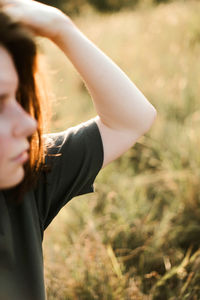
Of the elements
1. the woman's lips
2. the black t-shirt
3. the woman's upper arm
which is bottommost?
the black t-shirt

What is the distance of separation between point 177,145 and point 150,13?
4.37 m

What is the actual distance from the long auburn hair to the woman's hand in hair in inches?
0.7

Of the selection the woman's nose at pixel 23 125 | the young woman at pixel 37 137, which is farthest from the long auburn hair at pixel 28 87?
the woman's nose at pixel 23 125

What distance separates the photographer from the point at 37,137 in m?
0.89

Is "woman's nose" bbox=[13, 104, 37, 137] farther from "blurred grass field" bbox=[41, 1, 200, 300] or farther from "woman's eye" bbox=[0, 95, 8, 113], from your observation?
"blurred grass field" bbox=[41, 1, 200, 300]

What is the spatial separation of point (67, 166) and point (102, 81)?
23 centimetres

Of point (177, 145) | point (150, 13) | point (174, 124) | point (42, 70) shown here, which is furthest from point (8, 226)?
point (150, 13)

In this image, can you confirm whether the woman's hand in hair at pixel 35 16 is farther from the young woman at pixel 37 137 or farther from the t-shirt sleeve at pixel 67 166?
the t-shirt sleeve at pixel 67 166

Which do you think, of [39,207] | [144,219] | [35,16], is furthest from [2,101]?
[144,219]

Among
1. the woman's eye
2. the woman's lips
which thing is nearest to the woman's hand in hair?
the woman's eye

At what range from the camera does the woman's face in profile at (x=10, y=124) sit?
2.26ft

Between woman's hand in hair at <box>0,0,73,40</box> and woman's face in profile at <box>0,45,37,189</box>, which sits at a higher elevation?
woman's hand in hair at <box>0,0,73,40</box>

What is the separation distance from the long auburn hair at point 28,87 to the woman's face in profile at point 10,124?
0.11ft

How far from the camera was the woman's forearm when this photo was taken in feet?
2.79
